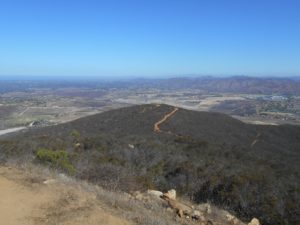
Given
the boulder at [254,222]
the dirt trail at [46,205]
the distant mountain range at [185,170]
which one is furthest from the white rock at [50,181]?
the boulder at [254,222]

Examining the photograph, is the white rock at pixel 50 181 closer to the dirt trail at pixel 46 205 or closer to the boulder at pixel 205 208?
the dirt trail at pixel 46 205

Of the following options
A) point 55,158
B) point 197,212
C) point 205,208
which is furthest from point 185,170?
point 197,212

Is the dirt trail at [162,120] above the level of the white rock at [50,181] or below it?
below

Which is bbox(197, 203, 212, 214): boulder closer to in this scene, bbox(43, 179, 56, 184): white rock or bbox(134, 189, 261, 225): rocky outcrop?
Result: bbox(134, 189, 261, 225): rocky outcrop

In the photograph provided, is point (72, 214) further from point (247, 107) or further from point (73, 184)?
point (247, 107)

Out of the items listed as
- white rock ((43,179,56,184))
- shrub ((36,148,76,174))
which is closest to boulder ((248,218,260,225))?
white rock ((43,179,56,184))

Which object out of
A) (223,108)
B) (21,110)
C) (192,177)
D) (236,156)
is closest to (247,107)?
(223,108)

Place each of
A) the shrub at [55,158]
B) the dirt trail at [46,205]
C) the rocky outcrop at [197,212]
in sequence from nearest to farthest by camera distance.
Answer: the dirt trail at [46,205] < the rocky outcrop at [197,212] < the shrub at [55,158]

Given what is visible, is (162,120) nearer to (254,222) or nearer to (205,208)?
(205,208)
